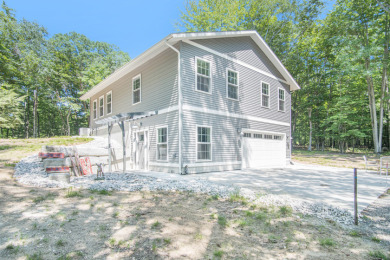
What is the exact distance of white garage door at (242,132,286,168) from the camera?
36.6 ft

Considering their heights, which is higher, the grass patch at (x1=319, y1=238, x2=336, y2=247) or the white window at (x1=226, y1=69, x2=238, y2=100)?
the white window at (x1=226, y1=69, x2=238, y2=100)

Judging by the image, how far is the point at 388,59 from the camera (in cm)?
1548

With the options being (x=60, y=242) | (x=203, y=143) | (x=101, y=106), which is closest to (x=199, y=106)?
(x=203, y=143)

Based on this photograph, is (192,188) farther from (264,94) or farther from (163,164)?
(264,94)

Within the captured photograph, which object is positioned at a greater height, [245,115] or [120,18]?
[120,18]

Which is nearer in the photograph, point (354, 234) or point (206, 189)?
point (354, 234)

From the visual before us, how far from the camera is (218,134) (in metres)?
9.61

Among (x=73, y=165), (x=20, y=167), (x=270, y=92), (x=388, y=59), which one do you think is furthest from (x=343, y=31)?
(x=20, y=167)

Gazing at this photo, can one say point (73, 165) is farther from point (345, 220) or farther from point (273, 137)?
point (273, 137)

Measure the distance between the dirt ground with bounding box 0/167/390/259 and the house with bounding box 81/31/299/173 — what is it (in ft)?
13.8

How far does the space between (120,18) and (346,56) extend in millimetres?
20272

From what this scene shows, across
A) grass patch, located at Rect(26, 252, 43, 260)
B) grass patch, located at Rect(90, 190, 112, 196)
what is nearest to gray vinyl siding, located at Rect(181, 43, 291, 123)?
grass patch, located at Rect(90, 190, 112, 196)

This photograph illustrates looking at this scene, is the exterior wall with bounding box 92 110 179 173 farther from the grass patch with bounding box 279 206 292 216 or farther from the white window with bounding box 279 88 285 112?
the white window with bounding box 279 88 285 112

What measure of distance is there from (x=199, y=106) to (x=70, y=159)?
18.9ft
